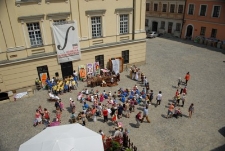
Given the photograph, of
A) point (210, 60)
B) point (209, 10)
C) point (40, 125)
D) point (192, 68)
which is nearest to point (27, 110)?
point (40, 125)

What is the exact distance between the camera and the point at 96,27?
840 inches

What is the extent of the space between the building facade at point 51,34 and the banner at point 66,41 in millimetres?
487

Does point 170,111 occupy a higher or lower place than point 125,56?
lower

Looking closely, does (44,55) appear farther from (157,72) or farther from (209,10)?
(209,10)

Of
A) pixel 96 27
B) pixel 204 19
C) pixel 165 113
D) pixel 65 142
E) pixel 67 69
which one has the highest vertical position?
pixel 96 27

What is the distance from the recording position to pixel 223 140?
13.2 m

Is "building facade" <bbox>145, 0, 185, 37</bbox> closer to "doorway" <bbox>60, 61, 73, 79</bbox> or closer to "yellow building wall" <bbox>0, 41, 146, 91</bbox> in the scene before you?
"yellow building wall" <bbox>0, 41, 146, 91</bbox>

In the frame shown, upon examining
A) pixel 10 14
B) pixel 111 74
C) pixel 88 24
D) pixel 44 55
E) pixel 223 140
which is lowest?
pixel 223 140

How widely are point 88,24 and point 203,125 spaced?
14.1 metres

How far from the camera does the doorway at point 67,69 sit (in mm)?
20797

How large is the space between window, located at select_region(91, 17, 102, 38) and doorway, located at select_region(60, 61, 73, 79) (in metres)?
4.03

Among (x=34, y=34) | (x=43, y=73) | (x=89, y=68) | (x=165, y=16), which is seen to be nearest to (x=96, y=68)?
(x=89, y=68)

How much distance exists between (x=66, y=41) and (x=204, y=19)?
2527 centimetres

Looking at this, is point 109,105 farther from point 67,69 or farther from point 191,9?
point 191,9
